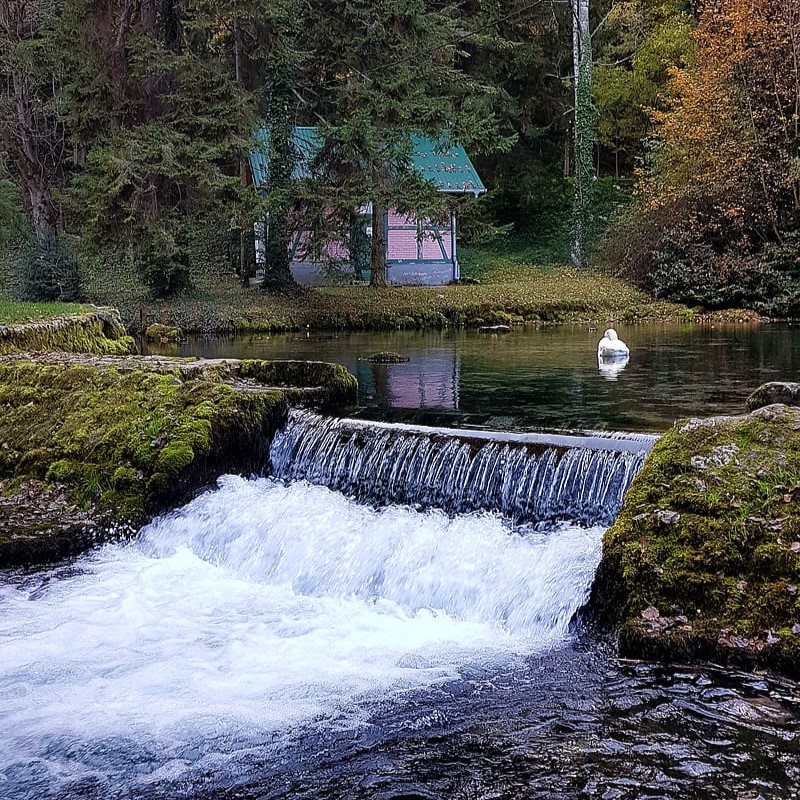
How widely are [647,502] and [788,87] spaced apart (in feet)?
77.9

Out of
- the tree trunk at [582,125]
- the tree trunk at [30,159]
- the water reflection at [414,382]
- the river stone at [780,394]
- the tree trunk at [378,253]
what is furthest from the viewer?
the tree trunk at [582,125]

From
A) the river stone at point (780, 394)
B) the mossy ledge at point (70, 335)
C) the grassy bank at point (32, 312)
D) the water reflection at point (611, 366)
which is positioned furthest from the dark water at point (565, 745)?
the grassy bank at point (32, 312)

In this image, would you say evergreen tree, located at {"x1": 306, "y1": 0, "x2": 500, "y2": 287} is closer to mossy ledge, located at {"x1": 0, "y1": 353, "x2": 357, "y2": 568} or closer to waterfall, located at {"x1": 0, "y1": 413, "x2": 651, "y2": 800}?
mossy ledge, located at {"x1": 0, "y1": 353, "x2": 357, "y2": 568}

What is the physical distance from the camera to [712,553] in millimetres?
6109

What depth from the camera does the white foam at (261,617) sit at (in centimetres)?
550

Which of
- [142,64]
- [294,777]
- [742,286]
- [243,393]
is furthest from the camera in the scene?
[742,286]

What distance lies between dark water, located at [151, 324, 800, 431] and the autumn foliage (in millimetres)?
4488

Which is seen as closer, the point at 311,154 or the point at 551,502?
the point at 551,502

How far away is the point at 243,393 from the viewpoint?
10188 millimetres

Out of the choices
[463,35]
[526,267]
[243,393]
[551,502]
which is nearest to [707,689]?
[551,502]

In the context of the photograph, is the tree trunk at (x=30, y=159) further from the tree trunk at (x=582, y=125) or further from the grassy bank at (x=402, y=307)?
the tree trunk at (x=582, y=125)

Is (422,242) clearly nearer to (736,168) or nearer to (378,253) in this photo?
(378,253)

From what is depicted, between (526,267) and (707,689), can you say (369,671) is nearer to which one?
(707,689)

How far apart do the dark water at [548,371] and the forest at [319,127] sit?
478cm
